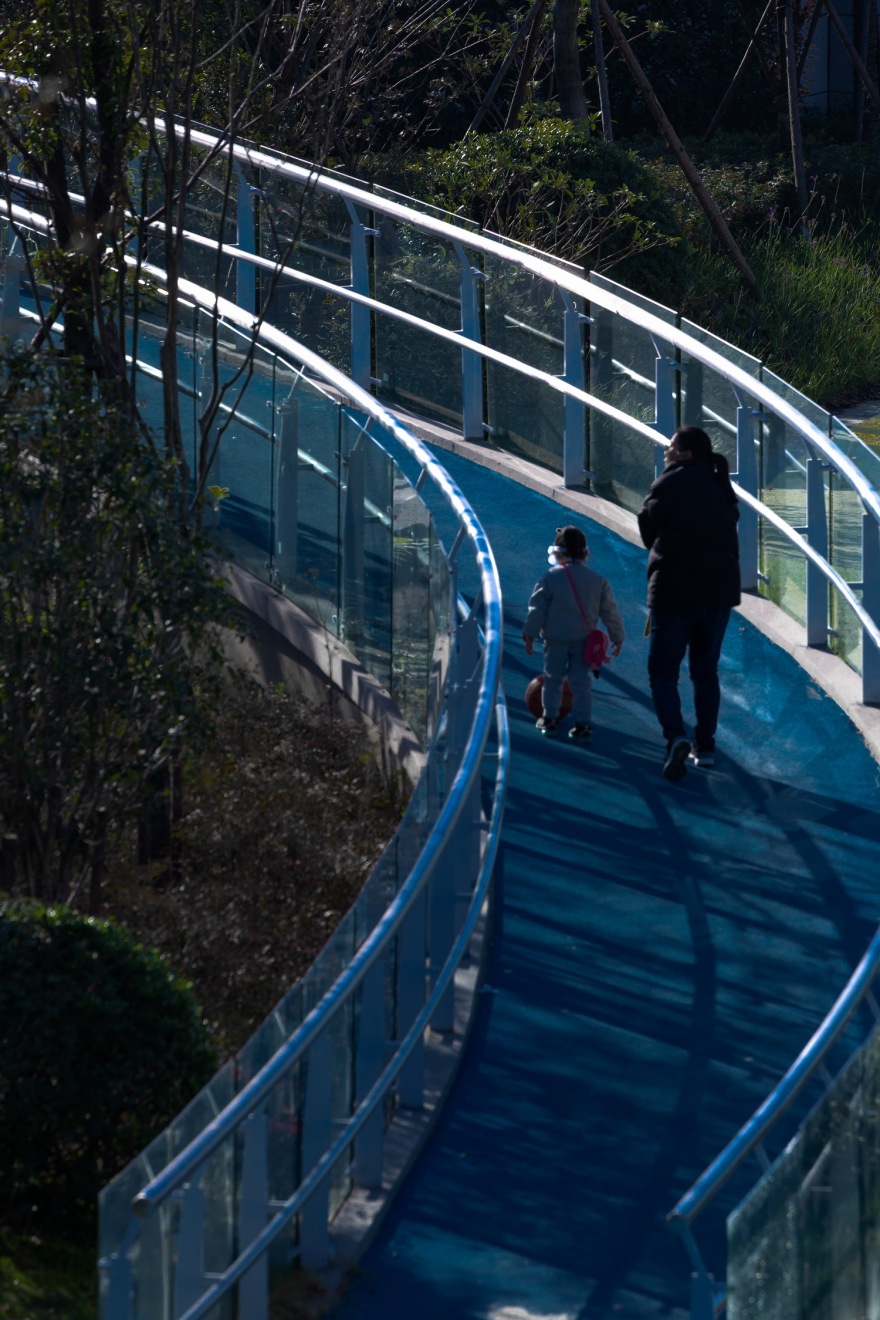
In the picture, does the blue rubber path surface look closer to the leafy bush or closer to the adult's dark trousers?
the adult's dark trousers

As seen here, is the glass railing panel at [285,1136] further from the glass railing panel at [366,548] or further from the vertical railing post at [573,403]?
the vertical railing post at [573,403]

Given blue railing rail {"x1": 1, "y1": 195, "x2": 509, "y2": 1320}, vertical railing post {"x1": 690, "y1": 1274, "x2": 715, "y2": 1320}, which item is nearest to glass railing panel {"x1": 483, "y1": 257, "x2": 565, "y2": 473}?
blue railing rail {"x1": 1, "y1": 195, "x2": 509, "y2": 1320}

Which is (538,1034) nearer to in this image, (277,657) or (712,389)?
(277,657)

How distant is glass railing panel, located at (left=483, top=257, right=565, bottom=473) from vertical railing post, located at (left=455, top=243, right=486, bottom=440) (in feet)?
0.25

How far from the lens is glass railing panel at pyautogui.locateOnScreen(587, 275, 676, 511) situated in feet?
37.8

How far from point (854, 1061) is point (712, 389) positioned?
7139 millimetres

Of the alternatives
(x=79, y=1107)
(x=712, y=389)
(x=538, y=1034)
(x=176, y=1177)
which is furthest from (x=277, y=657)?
(x=176, y=1177)

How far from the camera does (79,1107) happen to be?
19.0 feet

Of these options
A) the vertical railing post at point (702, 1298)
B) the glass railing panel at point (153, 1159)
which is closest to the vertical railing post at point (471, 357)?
the glass railing panel at point (153, 1159)

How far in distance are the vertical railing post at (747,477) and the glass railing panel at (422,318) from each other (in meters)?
3.11

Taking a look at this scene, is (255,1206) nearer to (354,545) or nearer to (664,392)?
(354,545)

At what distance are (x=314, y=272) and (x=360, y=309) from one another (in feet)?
2.44

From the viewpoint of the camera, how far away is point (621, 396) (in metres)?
11.9

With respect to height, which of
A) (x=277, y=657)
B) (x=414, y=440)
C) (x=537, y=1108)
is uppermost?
(x=414, y=440)
